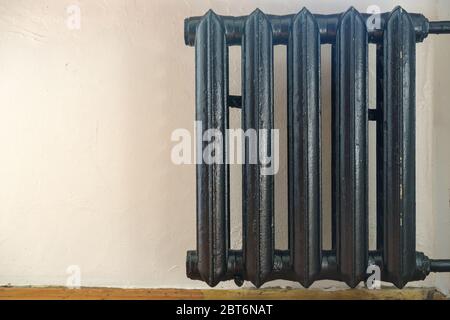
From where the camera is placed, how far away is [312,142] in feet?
2.26

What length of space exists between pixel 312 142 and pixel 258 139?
97 millimetres

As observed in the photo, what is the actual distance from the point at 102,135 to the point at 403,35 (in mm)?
632

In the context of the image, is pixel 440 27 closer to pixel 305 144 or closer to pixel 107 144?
pixel 305 144

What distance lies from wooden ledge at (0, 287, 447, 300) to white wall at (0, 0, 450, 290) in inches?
0.8

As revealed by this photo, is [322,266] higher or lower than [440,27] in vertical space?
lower

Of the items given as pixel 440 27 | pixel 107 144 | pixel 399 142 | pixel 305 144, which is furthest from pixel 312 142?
pixel 107 144

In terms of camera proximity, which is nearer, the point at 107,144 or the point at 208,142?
the point at 208,142

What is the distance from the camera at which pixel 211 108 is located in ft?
2.28

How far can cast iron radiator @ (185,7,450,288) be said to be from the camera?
686 mm

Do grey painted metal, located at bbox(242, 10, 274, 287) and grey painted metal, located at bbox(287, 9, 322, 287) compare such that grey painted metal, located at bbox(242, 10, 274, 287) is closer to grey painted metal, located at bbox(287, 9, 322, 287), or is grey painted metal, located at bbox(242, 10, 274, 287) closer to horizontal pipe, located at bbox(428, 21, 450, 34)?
grey painted metal, located at bbox(287, 9, 322, 287)

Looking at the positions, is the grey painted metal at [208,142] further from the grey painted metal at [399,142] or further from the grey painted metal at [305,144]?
the grey painted metal at [399,142]
